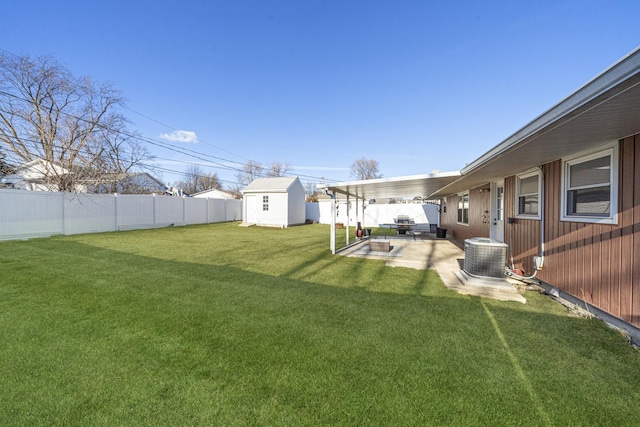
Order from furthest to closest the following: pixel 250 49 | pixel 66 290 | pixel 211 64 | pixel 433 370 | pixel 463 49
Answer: pixel 211 64 < pixel 250 49 < pixel 463 49 < pixel 66 290 < pixel 433 370

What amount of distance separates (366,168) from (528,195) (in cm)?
3651

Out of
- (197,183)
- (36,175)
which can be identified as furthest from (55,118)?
(197,183)

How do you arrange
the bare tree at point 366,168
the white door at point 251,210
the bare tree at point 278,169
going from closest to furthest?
the white door at point 251,210 < the bare tree at point 366,168 < the bare tree at point 278,169

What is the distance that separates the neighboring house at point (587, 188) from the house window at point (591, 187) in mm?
13

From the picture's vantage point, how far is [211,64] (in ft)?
43.0

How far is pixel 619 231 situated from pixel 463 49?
842 cm

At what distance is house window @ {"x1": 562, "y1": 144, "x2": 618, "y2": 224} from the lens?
3.33 metres

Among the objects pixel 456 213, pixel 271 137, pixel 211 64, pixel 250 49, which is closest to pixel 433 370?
pixel 456 213

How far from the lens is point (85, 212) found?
13.0 metres

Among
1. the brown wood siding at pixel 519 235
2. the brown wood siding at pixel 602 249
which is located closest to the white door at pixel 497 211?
the brown wood siding at pixel 519 235

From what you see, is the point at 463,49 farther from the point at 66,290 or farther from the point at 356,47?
the point at 66,290

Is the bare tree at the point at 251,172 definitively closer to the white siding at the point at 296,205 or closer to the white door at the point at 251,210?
the white siding at the point at 296,205

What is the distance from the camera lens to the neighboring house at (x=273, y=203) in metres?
19.2

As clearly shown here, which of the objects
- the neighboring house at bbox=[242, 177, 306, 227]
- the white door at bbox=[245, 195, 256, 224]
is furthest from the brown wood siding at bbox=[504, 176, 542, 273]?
the white door at bbox=[245, 195, 256, 224]
